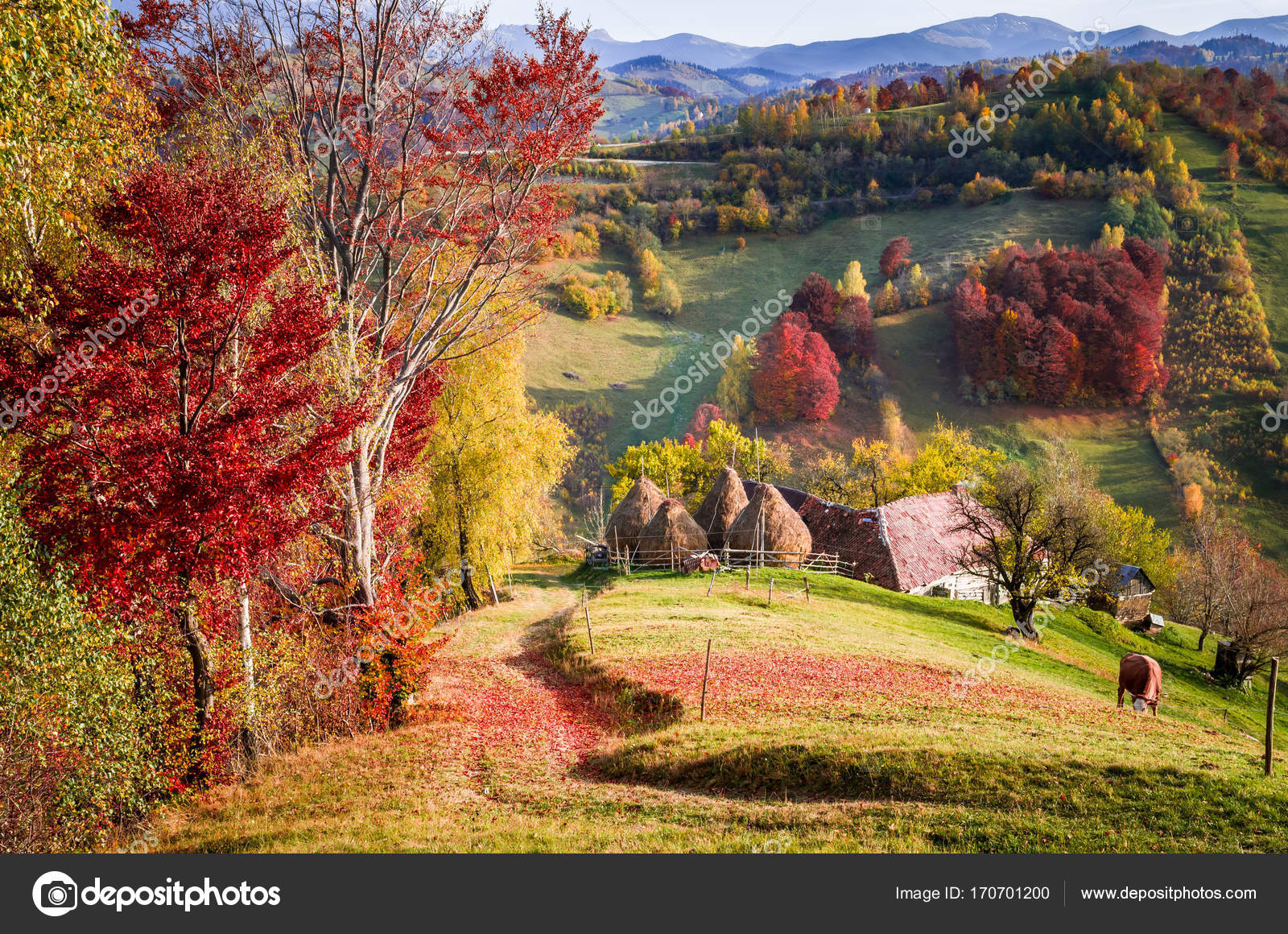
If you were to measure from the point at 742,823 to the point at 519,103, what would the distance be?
13.8m

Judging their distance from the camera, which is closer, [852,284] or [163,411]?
[163,411]

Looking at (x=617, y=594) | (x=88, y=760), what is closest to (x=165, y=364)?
(x=88, y=760)

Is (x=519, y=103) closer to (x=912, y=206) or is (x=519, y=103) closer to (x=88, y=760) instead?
(x=88, y=760)

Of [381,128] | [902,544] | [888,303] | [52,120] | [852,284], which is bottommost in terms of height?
[902,544]

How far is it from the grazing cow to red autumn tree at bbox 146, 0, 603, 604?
60.3 ft

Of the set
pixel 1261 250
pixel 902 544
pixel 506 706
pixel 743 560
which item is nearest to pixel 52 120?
pixel 506 706

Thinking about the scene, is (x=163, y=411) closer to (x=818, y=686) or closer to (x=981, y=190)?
(x=818, y=686)

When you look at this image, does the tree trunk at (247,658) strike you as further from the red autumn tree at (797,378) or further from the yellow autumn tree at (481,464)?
the red autumn tree at (797,378)

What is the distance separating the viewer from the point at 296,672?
13.1 m

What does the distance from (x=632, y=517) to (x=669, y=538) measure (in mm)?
3412

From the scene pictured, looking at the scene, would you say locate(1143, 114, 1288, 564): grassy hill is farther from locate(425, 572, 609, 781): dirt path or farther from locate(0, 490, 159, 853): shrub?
locate(0, 490, 159, 853): shrub

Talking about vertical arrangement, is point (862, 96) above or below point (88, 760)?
above

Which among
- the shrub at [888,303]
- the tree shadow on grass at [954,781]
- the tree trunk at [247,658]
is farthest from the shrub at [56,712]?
the shrub at [888,303]

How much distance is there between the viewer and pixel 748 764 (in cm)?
1243
